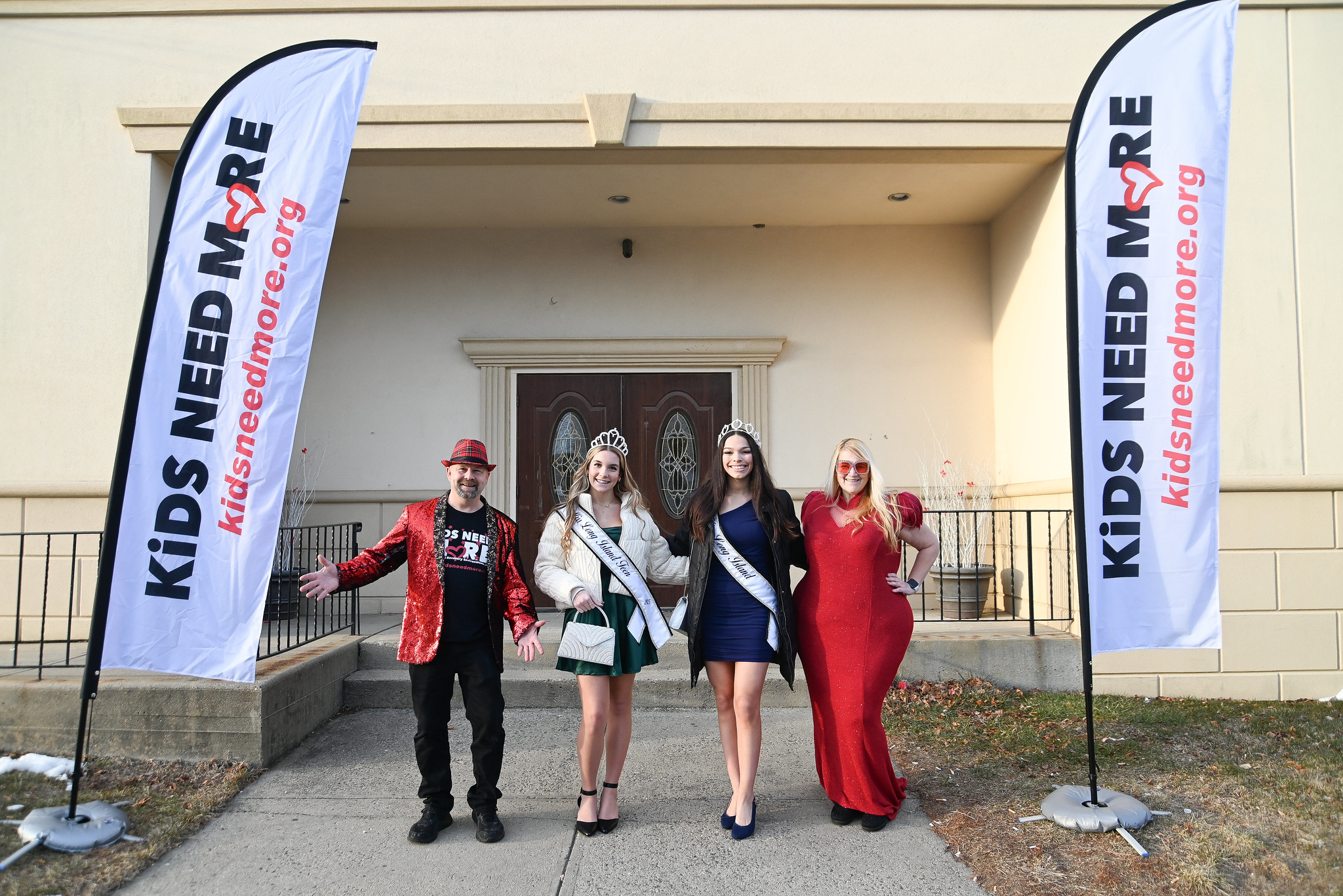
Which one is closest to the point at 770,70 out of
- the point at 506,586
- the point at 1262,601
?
the point at 506,586

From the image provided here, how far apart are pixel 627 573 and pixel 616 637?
0.27 m

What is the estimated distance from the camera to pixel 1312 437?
5969mm

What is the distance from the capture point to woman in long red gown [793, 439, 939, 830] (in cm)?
372

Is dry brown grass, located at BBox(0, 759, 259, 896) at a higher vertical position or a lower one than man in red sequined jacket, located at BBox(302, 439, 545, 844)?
lower

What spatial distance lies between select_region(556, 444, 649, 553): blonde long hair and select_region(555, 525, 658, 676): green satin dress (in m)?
0.16

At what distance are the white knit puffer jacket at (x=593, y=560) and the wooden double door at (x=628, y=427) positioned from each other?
3933mm

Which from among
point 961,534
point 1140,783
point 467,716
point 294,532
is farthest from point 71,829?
point 961,534

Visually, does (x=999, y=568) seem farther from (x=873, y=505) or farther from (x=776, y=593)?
(x=776, y=593)

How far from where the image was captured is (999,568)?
737 centimetres

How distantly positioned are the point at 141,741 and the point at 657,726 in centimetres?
274

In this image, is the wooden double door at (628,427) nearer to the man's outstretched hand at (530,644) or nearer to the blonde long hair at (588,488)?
the blonde long hair at (588,488)

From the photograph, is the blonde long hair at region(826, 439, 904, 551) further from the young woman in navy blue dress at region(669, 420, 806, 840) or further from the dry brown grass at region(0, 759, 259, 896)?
the dry brown grass at region(0, 759, 259, 896)

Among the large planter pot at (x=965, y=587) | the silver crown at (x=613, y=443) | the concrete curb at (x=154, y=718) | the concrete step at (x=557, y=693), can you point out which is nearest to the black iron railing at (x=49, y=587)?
the concrete curb at (x=154, y=718)

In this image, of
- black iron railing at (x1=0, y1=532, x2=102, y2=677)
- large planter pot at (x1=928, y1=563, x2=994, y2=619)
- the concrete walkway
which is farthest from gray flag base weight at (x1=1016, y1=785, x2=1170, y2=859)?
black iron railing at (x1=0, y1=532, x2=102, y2=677)
